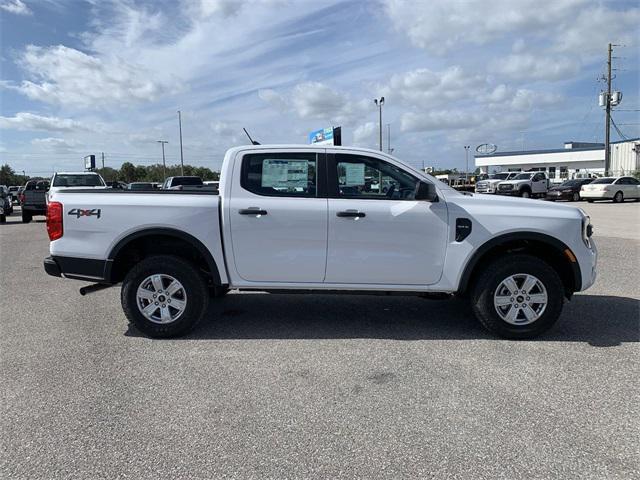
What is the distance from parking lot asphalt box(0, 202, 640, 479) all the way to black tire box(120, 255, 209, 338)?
14 cm

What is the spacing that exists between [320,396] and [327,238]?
167 centimetres

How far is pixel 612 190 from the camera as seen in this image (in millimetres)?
28953

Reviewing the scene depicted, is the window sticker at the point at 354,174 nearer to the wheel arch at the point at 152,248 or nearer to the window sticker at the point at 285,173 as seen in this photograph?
the window sticker at the point at 285,173

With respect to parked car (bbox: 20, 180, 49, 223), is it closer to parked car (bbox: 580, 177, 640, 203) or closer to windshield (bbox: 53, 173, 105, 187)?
windshield (bbox: 53, 173, 105, 187)

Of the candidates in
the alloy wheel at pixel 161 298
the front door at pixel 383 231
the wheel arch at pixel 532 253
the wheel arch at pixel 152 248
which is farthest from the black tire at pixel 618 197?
the alloy wheel at pixel 161 298

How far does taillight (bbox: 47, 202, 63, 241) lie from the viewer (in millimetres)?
Answer: 4983

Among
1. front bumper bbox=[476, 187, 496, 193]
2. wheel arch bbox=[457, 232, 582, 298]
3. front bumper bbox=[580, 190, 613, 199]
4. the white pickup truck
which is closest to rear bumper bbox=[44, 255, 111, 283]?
the white pickup truck

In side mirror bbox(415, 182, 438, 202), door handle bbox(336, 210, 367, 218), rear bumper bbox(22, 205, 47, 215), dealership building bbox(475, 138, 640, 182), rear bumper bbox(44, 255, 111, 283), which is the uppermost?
dealership building bbox(475, 138, 640, 182)

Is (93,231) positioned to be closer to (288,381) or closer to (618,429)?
(288,381)

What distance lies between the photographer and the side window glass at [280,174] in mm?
4992

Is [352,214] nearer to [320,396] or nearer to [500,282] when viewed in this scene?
[500,282]

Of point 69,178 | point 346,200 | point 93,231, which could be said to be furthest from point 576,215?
point 69,178

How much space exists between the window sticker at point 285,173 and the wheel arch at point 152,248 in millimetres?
921

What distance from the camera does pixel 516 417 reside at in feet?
11.1
